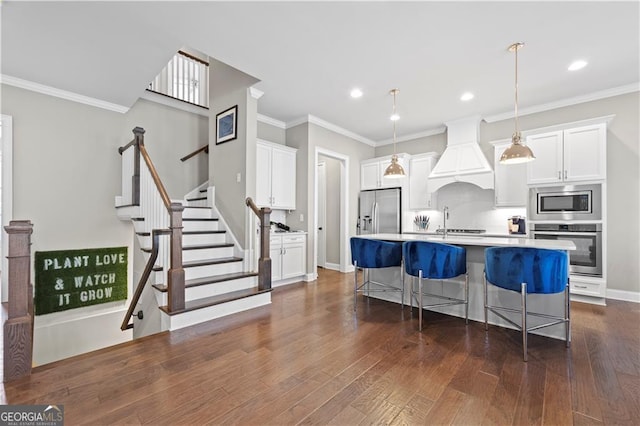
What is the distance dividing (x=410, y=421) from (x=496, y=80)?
403 centimetres

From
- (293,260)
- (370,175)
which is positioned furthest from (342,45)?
(370,175)

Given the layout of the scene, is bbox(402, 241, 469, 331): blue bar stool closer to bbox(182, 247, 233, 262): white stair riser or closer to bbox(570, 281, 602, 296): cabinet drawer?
bbox(570, 281, 602, 296): cabinet drawer

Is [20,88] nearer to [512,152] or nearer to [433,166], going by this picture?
[512,152]

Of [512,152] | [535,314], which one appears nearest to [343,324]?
[535,314]

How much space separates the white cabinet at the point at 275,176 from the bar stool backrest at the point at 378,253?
1.99m

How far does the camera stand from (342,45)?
295cm

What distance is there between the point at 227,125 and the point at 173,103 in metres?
1.26

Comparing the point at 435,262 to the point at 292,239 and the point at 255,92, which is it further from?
the point at 255,92

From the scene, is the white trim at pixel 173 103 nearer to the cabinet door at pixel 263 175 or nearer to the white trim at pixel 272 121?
the white trim at pixel 272 121

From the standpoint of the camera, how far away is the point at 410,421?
152 centimetres

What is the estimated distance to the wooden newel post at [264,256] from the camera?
3611 mm

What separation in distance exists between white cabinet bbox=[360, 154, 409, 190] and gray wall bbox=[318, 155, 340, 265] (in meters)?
0.60

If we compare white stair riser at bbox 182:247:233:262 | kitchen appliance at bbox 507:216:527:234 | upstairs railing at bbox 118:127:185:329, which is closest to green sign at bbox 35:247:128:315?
upstairs railing at bbox 118:127:185:329

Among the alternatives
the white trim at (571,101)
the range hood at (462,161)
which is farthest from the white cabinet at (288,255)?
the white trim at (571,101)
